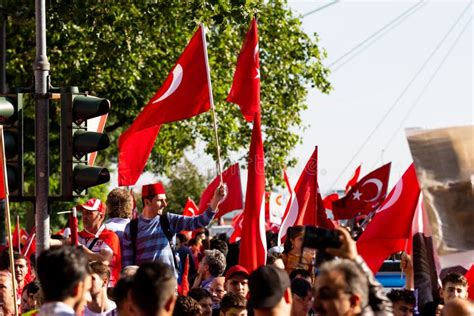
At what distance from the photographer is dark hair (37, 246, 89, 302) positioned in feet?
22.6

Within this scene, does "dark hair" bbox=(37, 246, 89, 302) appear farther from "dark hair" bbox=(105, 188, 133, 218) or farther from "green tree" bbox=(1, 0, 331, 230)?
"green tree" bbox=(1, 0, 331, 230)

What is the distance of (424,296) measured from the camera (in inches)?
432

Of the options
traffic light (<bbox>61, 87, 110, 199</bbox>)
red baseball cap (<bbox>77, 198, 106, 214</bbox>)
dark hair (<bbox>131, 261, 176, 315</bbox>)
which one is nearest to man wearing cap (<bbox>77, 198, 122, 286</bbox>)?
red baseball cap (<bbox>77, 198, 106, 214</bbox>)

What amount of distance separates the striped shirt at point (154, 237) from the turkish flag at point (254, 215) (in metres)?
0.74

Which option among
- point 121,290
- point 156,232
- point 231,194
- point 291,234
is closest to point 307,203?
point 291,234

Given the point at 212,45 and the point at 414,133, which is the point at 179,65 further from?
the point at 212,45

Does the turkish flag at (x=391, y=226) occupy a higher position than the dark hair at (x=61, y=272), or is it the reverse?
the turkish flag at (x=391, y=226)

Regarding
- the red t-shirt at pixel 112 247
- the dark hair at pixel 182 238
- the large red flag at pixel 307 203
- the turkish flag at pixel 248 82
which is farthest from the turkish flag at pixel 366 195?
the red t-shirt at pixel 112 247

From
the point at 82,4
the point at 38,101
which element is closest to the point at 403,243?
the point at 38,101

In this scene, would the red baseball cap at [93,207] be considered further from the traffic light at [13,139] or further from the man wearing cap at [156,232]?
the traffic light at [13,139]

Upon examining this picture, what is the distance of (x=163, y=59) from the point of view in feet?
93.7

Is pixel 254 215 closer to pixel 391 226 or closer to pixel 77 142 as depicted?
pixel 391 226

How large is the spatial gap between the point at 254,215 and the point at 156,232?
1.24 m

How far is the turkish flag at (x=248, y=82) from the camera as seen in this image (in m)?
13.5
